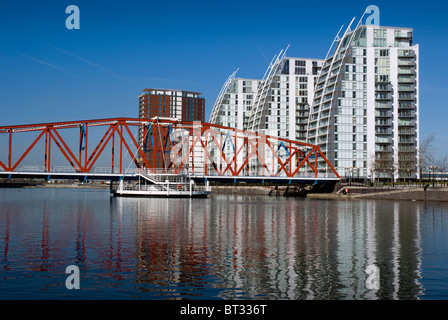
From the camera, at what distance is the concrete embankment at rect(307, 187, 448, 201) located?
101700mm

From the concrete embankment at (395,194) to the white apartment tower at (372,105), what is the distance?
31868 mm

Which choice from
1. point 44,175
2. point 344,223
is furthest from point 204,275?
point 44,175

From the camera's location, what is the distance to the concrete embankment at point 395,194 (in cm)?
10170

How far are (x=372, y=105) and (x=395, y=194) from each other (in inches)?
2124

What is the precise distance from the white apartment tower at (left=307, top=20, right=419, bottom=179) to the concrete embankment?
105 feet

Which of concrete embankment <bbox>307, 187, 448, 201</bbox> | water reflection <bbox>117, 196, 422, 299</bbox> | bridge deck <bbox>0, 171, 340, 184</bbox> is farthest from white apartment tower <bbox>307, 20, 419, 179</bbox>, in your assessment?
water reflection <bbox>117, 196, 422, 299</bbox>

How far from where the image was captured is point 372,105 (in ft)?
515

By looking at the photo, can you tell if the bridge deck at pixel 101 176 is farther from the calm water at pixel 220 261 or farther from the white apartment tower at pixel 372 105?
the calm water at pixel 220 261

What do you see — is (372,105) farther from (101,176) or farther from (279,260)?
(279,260)

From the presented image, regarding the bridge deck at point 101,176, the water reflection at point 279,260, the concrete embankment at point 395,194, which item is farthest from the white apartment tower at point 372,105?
the water reflection at point 279,260

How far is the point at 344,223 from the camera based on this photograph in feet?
167

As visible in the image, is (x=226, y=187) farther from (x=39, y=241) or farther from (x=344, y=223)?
(x=39, y=241)

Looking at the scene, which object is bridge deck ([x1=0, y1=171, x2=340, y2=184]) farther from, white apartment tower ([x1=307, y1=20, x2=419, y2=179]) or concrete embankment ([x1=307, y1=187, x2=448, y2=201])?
white apartment tower ([x1=307, y1=20, x2=419, y2=179])
